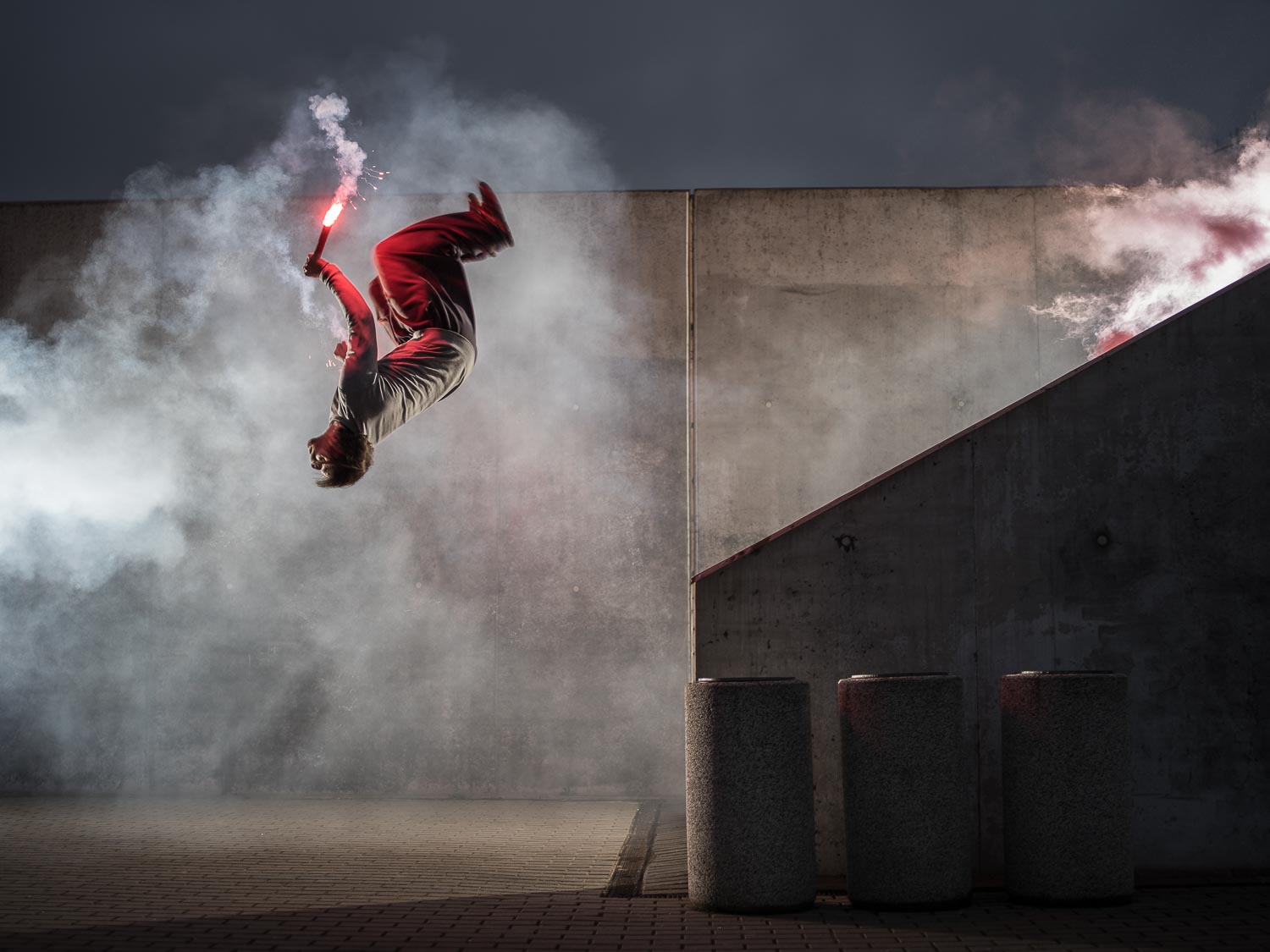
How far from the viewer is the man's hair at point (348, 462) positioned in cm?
1189

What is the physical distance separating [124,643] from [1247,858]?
9.72 metres

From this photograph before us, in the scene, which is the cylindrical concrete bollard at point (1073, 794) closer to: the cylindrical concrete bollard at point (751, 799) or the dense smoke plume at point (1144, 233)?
the cylindrical concrete bollard at point (751, 799)

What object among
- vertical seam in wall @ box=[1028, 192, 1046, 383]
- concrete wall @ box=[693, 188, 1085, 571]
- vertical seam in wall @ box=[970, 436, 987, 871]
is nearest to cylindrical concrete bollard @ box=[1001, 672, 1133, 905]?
vertical seam in wall @ box=[970, 436, 987, 871]

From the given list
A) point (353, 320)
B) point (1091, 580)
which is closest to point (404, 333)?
point (353, 320)

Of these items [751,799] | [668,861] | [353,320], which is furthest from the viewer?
[353,320]

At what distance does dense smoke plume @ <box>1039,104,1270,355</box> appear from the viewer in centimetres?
1123

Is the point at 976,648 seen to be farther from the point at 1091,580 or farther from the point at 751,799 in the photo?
the point at 751,799

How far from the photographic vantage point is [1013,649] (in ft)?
22.2

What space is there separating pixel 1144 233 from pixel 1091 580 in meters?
6.12

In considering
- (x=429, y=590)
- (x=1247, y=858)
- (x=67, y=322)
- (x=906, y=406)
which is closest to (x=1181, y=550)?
(x=1247, y=858)

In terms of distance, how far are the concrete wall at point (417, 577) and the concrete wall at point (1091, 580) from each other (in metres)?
4.87

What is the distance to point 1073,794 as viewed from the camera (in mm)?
5914

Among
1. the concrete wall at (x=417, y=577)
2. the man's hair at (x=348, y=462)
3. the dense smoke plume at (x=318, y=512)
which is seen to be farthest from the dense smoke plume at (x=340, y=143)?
the man's hair at (x=348, y=462)

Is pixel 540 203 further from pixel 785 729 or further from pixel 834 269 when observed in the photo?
pixel 785 729
